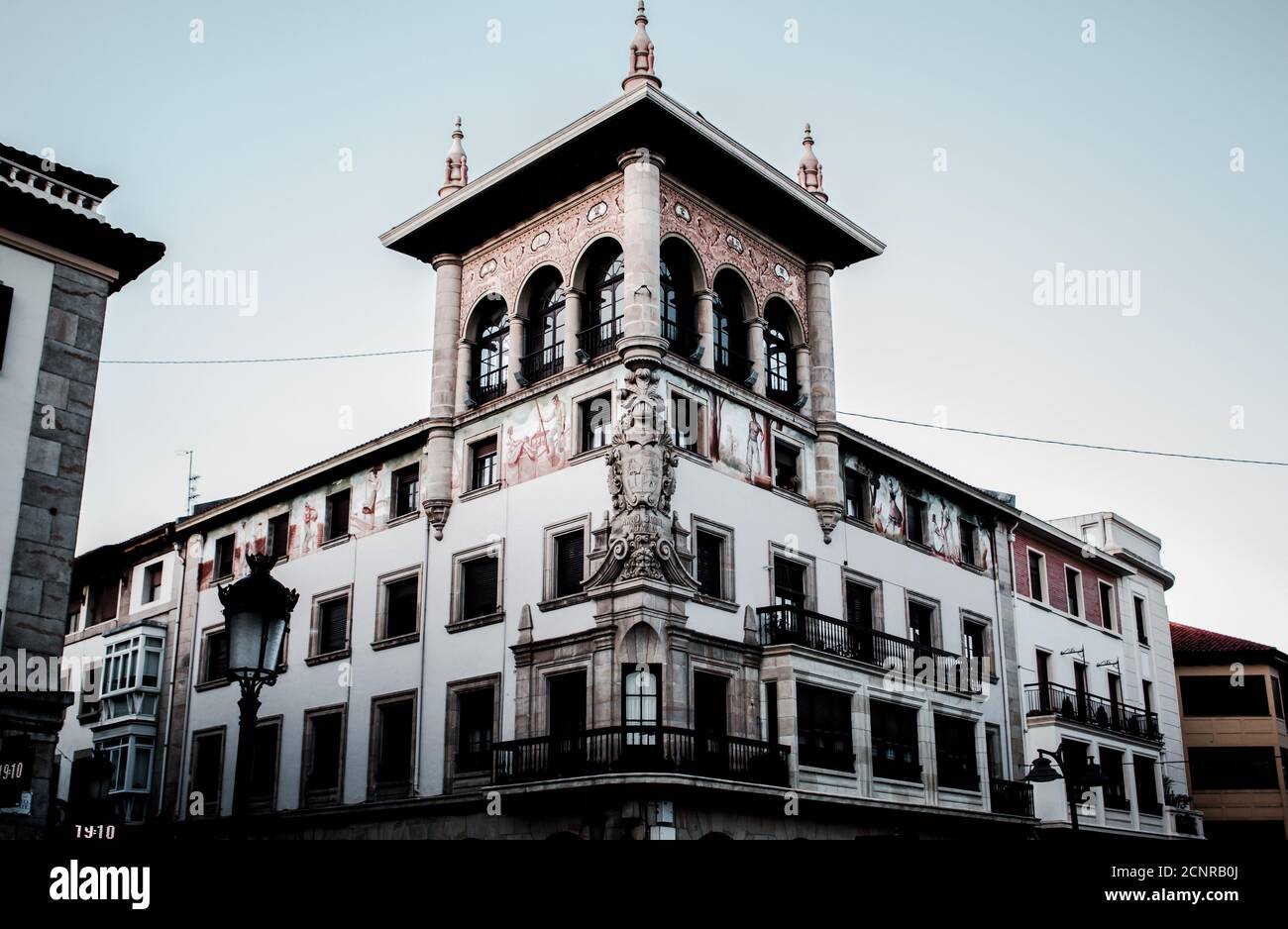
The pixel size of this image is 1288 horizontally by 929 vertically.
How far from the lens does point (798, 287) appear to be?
33.9 metres

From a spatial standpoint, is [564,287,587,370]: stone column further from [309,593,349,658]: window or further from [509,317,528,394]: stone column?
[309,593,349,658]: window

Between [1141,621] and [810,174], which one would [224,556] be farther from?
[1141,621]

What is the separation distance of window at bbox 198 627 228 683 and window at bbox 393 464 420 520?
756cm

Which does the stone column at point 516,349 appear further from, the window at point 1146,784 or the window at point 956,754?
the window at point 1146,784

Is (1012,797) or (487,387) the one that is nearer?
(487,387)

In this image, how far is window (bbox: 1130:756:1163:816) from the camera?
4156cm

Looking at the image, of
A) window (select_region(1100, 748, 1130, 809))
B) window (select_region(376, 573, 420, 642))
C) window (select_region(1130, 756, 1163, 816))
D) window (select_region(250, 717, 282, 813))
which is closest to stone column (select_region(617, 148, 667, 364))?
window (select_region(376, 573, 420, 642))

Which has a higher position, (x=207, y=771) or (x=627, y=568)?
(x=627, y=568)

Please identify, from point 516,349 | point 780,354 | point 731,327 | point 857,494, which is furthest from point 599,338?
point 857,494

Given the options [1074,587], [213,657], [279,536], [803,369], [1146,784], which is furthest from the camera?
[1074,587]

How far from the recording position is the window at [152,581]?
4059 centimetres

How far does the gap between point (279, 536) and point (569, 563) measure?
41.1 ft

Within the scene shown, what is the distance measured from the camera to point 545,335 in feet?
102
